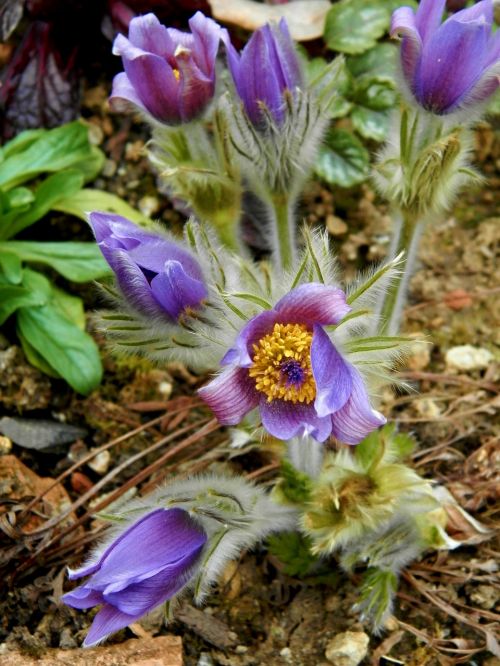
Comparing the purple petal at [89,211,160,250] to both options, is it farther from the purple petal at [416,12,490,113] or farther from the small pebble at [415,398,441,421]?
the small pebble at [415,398,441,421]

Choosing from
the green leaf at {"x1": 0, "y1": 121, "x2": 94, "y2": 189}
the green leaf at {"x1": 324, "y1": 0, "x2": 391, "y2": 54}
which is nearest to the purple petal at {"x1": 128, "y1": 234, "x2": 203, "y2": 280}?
the green leaf at {"x1": 0, "y1": 121, "x2": 94, "y2": 189}

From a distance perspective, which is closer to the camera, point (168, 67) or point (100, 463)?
point (168, 67)

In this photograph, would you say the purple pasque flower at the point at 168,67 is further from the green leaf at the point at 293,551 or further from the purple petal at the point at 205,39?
the green leaf at the point at 293,551

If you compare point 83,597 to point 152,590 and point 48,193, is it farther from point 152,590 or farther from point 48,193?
point 48,193

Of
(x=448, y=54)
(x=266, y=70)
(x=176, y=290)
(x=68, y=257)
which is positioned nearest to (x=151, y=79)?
(x=266, y=70)

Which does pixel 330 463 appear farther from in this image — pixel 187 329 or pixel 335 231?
pixel 335 231

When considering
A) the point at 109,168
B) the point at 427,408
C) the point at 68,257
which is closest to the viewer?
the point at 427,408
